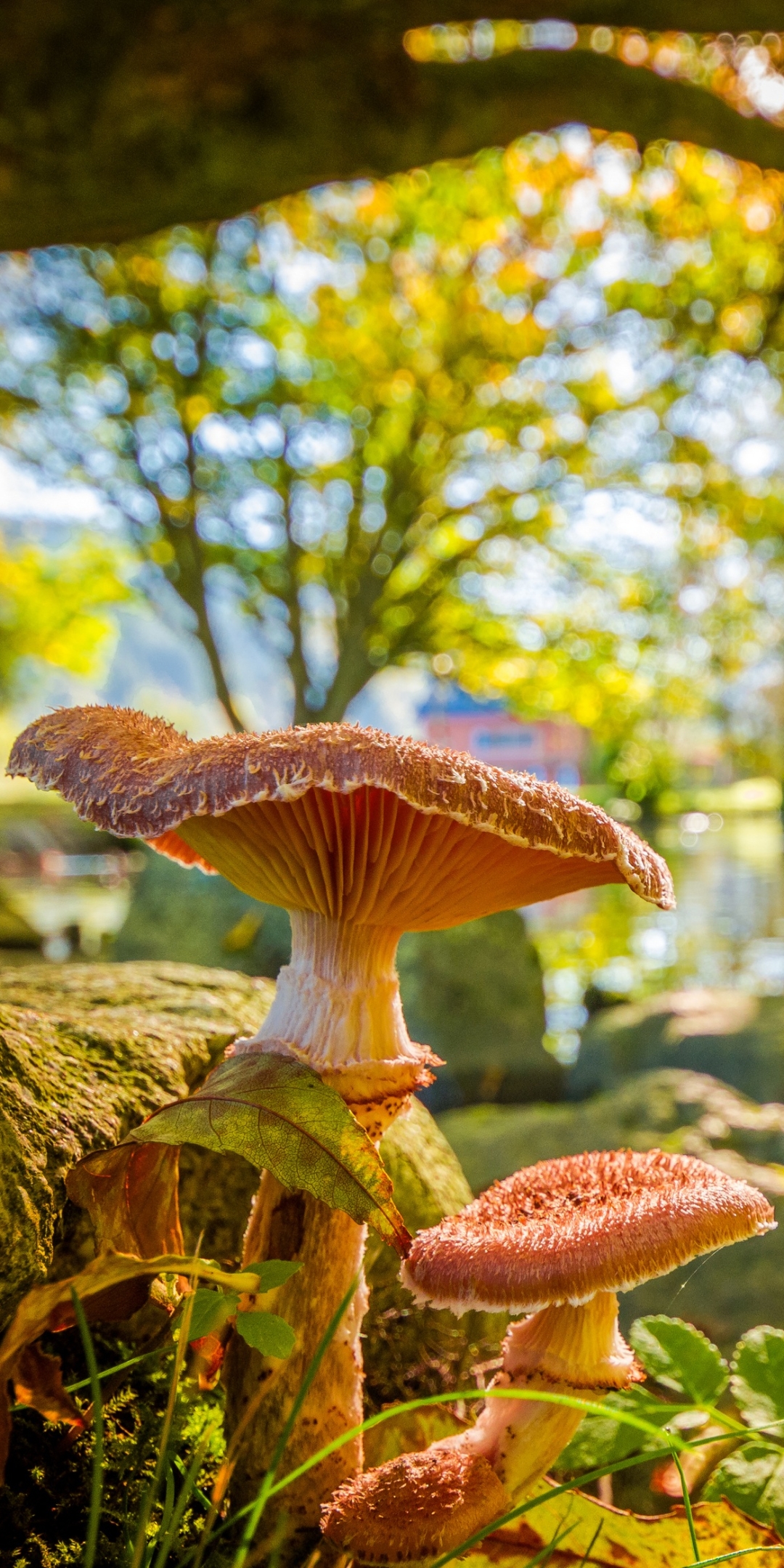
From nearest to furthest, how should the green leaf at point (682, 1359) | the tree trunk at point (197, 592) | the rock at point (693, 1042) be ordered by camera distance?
the green leaf at point (682, 1359) → the rock at point (693, 1042) → the tree trunk at point (197, 592)

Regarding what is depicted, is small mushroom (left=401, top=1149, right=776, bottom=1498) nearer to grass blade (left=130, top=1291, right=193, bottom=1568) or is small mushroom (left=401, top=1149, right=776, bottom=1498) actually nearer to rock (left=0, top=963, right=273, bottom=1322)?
grass blade (left=130, top=1291, right=193, bottom=1568)

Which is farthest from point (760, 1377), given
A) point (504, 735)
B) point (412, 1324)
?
point (504, 735)

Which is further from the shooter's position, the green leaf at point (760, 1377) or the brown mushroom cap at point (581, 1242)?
the green leaf at point (760, 1377)

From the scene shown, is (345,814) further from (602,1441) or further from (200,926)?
(200,926)

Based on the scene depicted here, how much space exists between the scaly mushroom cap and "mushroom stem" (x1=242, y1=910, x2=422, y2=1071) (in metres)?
0.41

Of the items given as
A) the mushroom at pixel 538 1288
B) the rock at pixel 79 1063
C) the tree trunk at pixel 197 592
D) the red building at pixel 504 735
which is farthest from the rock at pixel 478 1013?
the red building at pixel 504 735

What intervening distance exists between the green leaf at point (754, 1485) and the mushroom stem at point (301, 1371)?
1.38 ft

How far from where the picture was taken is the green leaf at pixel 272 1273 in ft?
3.01

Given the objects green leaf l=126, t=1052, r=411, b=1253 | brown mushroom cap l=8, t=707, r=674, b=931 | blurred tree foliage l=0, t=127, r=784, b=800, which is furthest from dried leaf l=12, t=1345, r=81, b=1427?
blurred tree foliage l=0, t=127, r=784, b=800

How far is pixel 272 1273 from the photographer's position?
93 cm

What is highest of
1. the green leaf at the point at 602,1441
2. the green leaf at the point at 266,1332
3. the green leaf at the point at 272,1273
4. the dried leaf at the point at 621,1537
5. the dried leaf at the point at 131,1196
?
the dried leaf at the point at 131,1196

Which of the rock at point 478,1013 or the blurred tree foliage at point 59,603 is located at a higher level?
the blurred tree foliage at point 59,603

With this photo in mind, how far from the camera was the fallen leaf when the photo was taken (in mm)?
920

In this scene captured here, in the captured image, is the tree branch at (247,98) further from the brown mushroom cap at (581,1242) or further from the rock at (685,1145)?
the brown mushroom cap at (581,1242)
